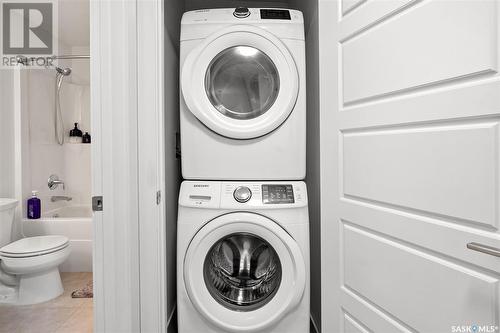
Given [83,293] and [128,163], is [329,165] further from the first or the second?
[83,293]

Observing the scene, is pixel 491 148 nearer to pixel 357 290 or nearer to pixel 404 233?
pixel 404 233

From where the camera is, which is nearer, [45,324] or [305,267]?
[305,267]

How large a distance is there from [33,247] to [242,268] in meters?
1.63

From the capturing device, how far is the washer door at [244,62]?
1376mm

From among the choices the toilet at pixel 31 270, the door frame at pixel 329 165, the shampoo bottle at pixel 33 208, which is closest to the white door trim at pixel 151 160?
the door frame at pixel 329 165

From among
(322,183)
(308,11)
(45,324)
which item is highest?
(308,11)

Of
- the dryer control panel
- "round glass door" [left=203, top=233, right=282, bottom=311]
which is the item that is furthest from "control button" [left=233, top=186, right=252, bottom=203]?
"round glass door" [left=203, top=233, right=282, bottom=311]

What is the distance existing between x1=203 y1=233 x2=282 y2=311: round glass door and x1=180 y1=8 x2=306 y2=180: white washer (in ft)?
1.15

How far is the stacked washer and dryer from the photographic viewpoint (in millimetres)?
1317

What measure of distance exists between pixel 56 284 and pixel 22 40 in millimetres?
2325

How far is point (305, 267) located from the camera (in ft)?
4.31

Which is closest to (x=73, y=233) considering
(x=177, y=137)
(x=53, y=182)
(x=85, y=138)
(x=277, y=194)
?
(x=53, y=182)

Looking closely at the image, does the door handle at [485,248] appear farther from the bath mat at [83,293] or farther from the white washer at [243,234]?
the bath mat at [83,293]

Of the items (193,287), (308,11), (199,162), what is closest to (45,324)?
(193,287)
